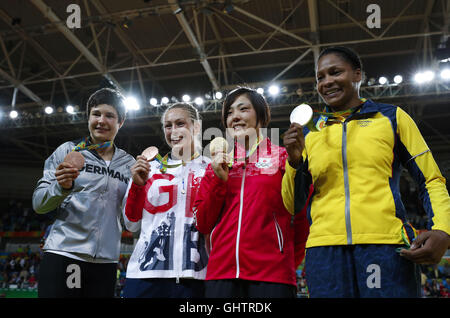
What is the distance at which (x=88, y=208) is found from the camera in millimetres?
2104

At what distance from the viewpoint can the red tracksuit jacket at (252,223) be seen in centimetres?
163

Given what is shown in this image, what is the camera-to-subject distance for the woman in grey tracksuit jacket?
193 centimetres

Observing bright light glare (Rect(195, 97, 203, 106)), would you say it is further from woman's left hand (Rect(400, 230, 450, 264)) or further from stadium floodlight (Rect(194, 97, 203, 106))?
woman's left hand (Rect(400, 230, 450, 264))

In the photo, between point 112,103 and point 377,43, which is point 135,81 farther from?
point 112,103

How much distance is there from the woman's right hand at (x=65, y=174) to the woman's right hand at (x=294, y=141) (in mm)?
1124

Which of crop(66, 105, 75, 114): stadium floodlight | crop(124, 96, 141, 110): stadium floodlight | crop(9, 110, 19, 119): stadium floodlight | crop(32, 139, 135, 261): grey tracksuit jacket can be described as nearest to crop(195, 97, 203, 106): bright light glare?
crop(124, 96, 141, 110): stadium floodlight

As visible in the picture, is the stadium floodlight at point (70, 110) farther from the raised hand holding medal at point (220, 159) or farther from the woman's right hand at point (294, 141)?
the woman's right hand at point (294, 141)

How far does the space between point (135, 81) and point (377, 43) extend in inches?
295

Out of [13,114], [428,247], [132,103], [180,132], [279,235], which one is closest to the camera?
[428,247]

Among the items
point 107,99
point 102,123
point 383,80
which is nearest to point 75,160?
point 102,123

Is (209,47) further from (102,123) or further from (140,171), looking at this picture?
(140,171)

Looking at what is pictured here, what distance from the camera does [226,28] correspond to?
9656 mm

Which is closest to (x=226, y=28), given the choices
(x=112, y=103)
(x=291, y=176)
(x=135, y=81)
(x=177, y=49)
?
(x=177, y=49)

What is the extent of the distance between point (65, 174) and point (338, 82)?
1.43 meters
